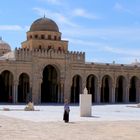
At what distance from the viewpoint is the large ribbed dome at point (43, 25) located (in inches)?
1785

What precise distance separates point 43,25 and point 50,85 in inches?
280

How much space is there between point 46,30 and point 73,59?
530 cm

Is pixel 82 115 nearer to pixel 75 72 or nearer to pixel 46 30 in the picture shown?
pixel 75 72

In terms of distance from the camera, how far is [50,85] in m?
44.3

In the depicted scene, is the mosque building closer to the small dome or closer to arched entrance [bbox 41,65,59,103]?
arched entrance [bbox 41,65,59,103]

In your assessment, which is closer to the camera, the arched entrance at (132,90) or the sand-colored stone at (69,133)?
the sand-colored stone at (69,133)

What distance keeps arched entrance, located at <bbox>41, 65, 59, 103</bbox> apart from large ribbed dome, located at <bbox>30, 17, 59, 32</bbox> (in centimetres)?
467

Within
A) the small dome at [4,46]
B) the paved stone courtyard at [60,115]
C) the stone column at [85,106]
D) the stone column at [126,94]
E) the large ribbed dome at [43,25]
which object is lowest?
the paved stone courtyard at [60,115]

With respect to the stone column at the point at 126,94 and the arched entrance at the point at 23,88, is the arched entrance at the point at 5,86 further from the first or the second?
the stone column at the point at 126,94

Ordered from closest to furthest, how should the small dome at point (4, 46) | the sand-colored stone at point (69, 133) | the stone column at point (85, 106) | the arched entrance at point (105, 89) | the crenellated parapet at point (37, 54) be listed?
the sand-colored stone at point (69, 133), the stone column at point (85, 106), the crenellated parapet at point (37, 54), the arched entrance at point (105, 89), the small dome at point (4, 46)

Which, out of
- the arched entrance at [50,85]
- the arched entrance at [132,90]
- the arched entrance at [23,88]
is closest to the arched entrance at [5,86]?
the arched entrance at [23,88]

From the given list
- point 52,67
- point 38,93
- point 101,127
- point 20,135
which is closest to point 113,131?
point 101,127

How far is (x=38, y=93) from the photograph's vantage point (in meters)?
40.1

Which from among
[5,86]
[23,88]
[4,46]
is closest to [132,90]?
[23,88]
